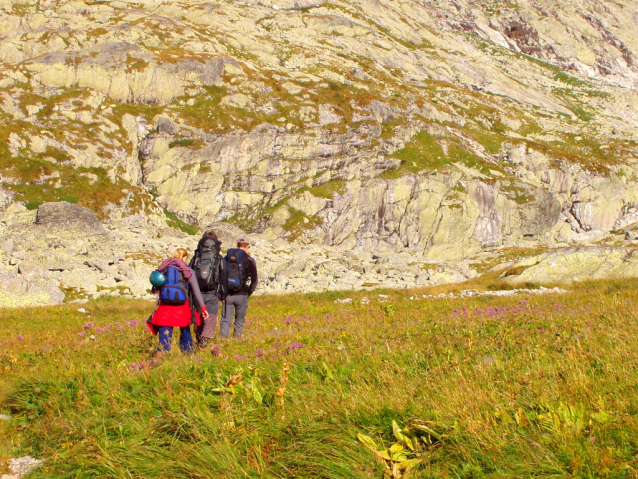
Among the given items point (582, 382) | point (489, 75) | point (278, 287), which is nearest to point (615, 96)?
point (489, 75)

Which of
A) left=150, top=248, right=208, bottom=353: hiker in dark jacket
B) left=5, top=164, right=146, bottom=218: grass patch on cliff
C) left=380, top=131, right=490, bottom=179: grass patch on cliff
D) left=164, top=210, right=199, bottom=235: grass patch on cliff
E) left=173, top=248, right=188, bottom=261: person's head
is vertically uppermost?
left=380, top=131, right=490, bottom=179: grass patch on cliff

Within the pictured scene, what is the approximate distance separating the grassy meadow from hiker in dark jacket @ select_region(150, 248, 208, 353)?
5.12 ft

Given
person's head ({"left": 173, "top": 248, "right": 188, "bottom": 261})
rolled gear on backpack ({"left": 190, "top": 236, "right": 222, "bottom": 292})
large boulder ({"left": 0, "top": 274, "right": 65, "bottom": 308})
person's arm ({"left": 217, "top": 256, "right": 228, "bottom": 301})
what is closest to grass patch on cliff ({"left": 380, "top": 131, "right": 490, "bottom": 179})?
large boulder ({"left": 0, "top": 274, "right": 65, "bottom": 308})

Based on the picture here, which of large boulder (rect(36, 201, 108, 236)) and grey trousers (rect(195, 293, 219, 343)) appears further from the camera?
large boulder (rect(36, 201, 108, 236))

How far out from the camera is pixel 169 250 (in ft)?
126

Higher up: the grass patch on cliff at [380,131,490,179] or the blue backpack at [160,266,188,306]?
the grass patch on cliff at [380,131,490,179]

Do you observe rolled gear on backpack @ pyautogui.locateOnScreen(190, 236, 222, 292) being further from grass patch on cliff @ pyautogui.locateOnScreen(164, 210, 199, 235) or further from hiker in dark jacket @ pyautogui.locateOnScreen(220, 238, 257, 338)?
grass patch on cliff @ pyautogui.locateOnScreen(164, 210, 199, 235)

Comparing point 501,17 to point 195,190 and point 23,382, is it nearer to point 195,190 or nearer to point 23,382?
point 195,190

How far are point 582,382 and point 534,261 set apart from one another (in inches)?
1208

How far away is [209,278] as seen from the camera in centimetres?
929

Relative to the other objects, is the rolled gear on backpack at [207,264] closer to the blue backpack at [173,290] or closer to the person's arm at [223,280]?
the person's arm at [223,280]

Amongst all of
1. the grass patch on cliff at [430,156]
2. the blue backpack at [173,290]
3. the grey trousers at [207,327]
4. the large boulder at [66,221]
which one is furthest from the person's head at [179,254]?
the grass patch on cliff at [430,156]

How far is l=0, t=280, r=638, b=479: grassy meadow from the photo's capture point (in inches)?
125

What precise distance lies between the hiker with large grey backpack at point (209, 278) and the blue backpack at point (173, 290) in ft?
3.32
